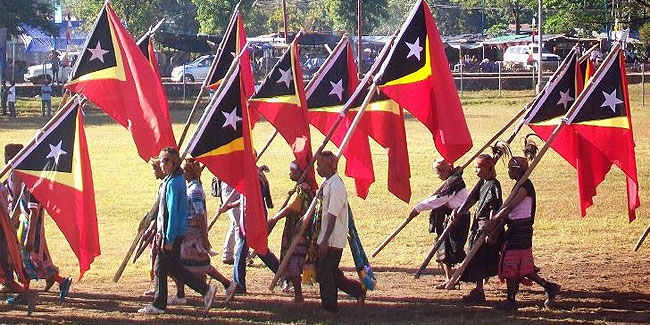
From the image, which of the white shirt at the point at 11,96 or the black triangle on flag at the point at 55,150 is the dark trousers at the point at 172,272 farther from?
the white shirt at the point at 11,96

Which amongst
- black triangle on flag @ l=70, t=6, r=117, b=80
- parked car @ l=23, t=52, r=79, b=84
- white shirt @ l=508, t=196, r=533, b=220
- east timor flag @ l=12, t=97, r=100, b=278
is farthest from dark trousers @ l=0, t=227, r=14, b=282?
parked car @ l=23, t=52, r=79, b=84

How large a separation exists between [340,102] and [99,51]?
3230mm

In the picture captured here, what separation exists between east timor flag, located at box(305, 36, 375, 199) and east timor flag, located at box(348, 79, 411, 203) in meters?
0.19

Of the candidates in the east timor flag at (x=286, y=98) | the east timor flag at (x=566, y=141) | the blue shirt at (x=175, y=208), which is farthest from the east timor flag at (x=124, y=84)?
the east timor flag at (x=566, y=141)

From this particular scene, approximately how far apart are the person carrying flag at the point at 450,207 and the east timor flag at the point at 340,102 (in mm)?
1488

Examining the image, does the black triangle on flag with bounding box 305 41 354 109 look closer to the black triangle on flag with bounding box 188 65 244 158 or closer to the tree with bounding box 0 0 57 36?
the black triangle on flag with bounding box 188 65 244 158

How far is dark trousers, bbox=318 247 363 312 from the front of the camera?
1113 cm

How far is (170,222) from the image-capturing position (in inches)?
423

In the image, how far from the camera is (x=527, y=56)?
225 ft

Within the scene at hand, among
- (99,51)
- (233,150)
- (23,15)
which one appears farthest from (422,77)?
(23,15)

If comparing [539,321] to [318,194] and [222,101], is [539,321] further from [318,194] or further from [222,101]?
[222,101]

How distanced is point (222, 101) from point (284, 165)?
16.3m

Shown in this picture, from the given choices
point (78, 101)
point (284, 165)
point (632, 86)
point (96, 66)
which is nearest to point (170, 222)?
point (78, 101)

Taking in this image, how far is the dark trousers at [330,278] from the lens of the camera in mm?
11133
